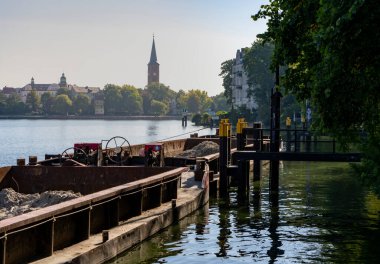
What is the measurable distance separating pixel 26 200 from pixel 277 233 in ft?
25.6

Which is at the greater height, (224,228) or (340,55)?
(340,55)

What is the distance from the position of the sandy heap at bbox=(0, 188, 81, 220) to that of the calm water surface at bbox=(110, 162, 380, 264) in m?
3.16

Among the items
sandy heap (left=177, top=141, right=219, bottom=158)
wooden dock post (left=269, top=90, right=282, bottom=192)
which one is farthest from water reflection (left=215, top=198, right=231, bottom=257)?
sandy heap (left=177, top=141, right=219, bottom=158)

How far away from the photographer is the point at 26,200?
19.5 m

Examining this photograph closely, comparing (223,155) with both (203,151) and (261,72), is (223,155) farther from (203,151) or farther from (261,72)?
(261,72)

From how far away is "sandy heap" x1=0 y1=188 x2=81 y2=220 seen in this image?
59.4 feet

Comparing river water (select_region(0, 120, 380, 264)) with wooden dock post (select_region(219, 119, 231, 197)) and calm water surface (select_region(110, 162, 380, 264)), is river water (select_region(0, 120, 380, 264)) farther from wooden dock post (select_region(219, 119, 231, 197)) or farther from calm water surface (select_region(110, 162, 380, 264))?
wooden dock post (select_region(219, 119, 231, 197))

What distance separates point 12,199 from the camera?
765 inches

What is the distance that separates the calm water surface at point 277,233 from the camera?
16781mm

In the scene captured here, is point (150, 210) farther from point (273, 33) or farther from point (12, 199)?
point (273, 33)

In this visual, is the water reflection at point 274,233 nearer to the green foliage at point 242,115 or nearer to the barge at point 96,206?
the barge at point 96,206

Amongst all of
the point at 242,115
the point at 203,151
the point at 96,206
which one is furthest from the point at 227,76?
the point at 96,206

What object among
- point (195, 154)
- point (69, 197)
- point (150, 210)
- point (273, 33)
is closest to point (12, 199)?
point (69, 197)

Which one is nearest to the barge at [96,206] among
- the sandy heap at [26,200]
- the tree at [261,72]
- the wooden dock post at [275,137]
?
the sandy heap at [26,200]
